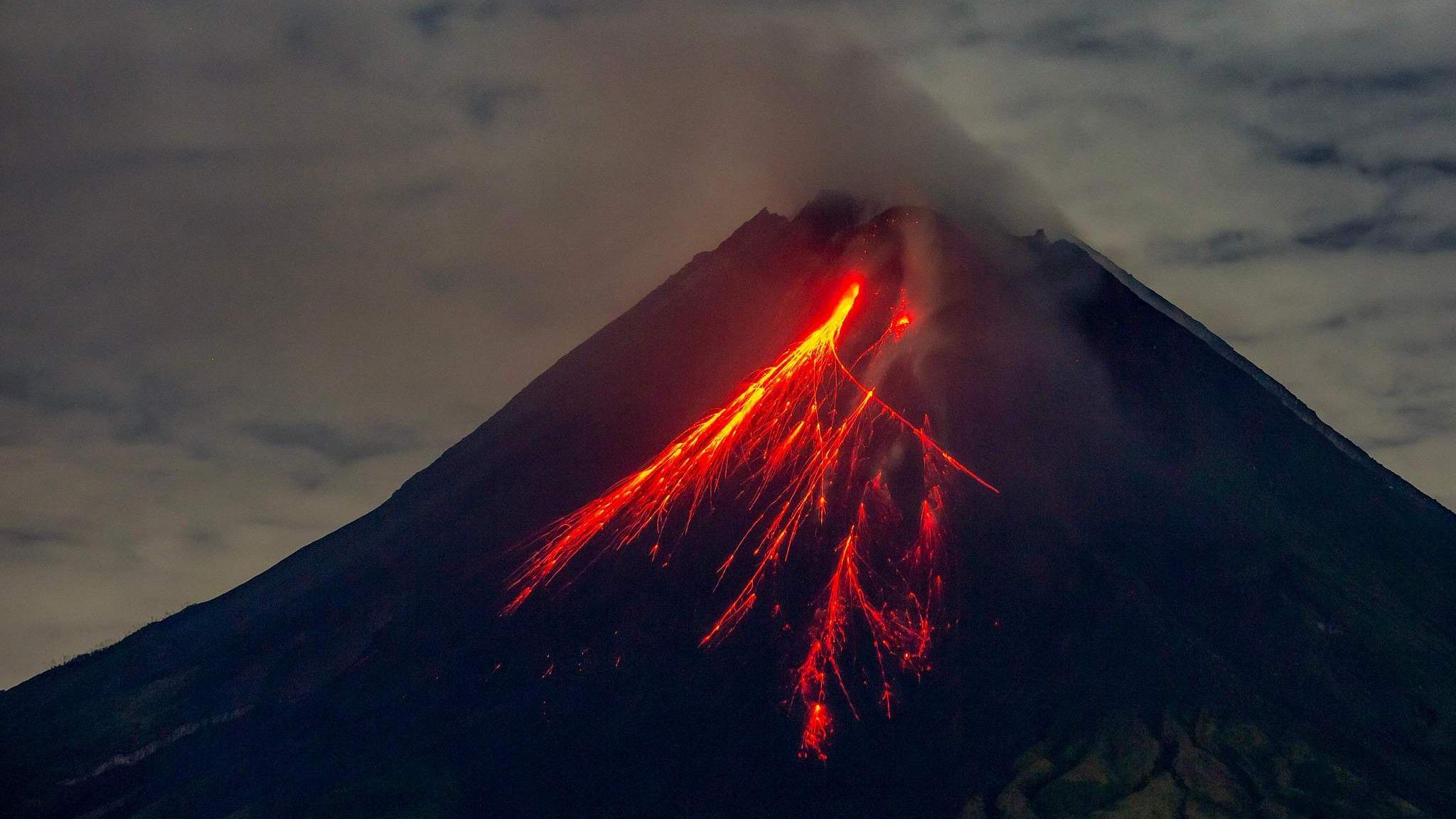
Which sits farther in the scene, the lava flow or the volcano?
the lava flow

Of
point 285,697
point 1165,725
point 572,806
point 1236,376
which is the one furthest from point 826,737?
point 1236,376

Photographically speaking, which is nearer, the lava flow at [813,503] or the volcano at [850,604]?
the volcano at [850,604]

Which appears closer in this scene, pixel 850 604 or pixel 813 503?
pixel 850 604

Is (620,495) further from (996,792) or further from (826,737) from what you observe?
(996,792)

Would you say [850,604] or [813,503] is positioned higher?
[813,503]
